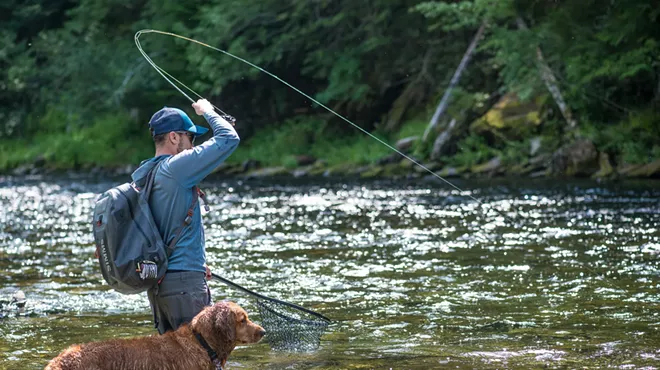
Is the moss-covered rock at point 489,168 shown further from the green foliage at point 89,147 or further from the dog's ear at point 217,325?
the dog's ear at point 217,325

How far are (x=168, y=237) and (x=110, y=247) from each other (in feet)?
1.03

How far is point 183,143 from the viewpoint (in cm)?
555

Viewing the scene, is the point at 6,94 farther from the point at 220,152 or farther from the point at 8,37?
the point at 220,152

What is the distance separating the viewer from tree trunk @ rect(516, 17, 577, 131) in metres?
26.8

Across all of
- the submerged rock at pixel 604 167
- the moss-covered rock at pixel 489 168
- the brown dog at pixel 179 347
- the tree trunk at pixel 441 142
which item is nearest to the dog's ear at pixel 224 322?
the brown dog at pixel 179 347

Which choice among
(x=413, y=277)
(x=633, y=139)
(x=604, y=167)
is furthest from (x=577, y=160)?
(x=413, y=277)

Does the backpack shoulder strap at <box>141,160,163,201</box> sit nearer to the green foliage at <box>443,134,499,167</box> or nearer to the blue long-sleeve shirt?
the blue long-sleeve shirt

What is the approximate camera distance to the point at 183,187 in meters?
5.32

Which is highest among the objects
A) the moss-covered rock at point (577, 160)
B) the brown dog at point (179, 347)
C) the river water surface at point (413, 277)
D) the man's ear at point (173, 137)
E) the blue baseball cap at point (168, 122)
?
the blue baseball cap at point (168, 122)

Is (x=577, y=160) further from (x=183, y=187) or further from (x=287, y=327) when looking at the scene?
(x=183, y=187)

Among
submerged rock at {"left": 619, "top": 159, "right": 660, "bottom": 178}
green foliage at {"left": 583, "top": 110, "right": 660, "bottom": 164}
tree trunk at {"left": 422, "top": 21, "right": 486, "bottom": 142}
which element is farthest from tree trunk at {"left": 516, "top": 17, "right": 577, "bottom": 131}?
tree trunk at {"left": 422, "top": 21, "right": 486, "bottom": 142}

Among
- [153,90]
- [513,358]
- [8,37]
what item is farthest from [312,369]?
[8,37]

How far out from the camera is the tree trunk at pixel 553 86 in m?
26.8

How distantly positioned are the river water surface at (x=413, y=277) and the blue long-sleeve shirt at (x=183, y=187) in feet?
6.23
